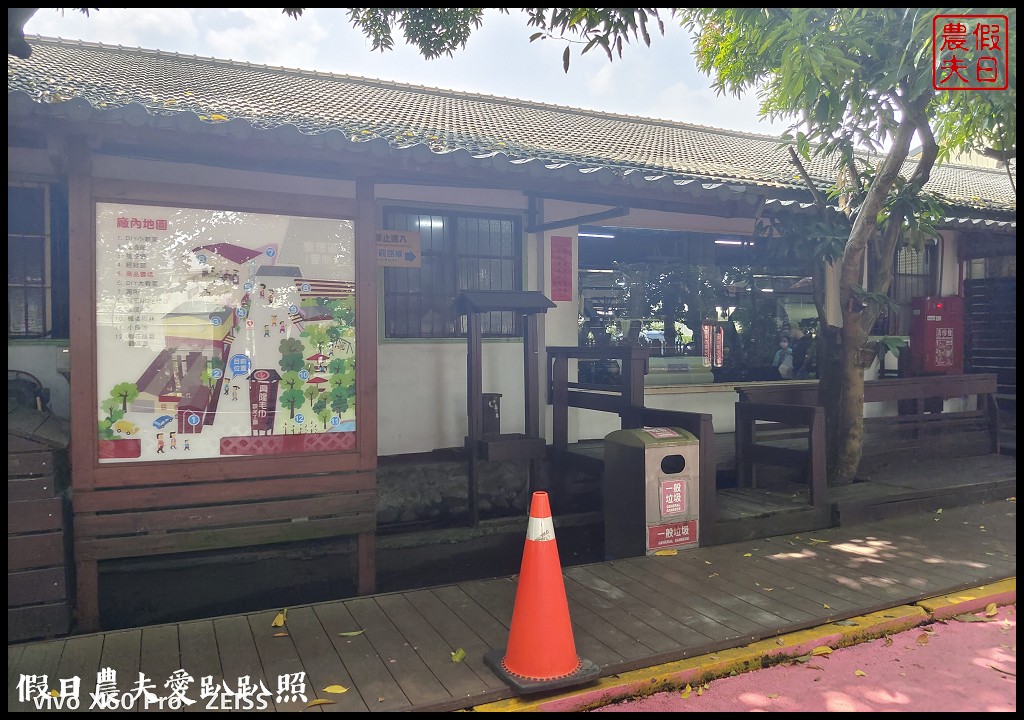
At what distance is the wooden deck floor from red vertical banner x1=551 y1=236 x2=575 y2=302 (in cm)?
371

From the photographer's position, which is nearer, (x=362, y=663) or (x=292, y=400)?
(x=362, y=663)

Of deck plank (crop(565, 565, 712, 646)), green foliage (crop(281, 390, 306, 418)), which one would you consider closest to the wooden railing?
deck plank (crop(565, 565, 712, 646))

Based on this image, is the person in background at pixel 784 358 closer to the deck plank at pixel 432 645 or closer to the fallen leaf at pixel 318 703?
the deck plank at pixel 432 645

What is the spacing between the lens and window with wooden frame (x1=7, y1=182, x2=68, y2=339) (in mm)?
6234

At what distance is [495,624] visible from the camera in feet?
14.1

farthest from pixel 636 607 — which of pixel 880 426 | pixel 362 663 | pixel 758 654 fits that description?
pixel 880 426

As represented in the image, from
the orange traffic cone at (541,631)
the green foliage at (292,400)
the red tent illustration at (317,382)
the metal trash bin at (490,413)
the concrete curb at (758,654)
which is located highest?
the red tent illustration at (317,382)

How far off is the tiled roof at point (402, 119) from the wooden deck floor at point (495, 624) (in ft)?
9.64

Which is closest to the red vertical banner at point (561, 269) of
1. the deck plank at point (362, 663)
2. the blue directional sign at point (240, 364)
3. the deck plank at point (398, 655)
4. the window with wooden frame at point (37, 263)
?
the blue directional sign at point (240, 364)

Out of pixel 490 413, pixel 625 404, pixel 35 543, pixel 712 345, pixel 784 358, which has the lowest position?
pixel 35 543

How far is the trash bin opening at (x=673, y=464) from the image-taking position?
5.70m

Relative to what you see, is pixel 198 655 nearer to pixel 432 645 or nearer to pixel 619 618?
pixel 432 645

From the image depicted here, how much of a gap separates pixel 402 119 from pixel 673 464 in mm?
5981

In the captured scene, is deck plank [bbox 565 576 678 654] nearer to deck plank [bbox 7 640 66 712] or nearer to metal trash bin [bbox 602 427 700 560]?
metal trash bin [bbox 602 427 700 560]
